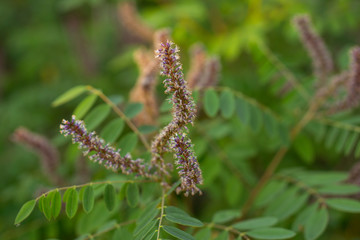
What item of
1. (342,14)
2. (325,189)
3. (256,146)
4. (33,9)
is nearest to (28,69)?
(33,9)

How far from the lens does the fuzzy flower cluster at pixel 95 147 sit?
41.3 inches

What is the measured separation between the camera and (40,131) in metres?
3.13

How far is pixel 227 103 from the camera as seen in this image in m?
1.65

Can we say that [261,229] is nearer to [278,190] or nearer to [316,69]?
[278,190]

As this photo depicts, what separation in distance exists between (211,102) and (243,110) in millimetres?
134

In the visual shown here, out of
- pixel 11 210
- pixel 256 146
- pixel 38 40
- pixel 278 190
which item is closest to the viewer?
pixel 278 190

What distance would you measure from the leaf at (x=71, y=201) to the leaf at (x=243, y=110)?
2.38ft

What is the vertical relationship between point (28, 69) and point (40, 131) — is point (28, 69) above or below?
above

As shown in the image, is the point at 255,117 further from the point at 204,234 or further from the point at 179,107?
the point at 179,107

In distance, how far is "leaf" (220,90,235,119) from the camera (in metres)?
Answer: 1.62

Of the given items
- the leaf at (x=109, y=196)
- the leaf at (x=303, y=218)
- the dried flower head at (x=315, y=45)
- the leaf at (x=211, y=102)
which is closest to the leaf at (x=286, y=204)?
the leaf at (x=303, y=218)

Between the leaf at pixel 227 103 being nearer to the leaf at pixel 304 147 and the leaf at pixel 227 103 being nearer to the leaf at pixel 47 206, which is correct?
the leaf at pixel 304 147

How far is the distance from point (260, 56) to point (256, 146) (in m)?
0.64

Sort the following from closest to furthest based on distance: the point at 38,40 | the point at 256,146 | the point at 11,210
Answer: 1. the point at 11,210
2. the point at 256,146
3. the point at 38,40
